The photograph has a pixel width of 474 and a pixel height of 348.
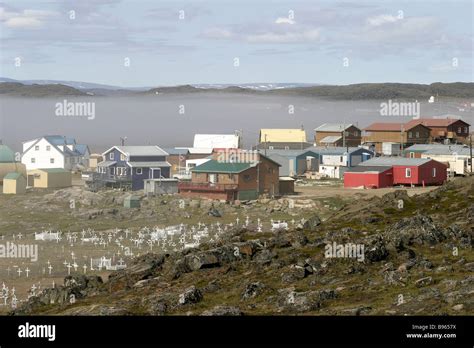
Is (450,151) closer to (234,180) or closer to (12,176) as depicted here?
(234,180)

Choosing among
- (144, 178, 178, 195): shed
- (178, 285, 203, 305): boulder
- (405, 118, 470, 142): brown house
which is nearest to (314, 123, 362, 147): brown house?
(405, 118, 470, 142): brown house

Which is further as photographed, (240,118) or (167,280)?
(240,118)

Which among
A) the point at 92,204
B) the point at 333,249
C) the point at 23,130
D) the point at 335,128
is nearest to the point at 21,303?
the point at 333,249

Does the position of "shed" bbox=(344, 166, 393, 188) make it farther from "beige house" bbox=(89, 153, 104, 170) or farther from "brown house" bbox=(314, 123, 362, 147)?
"brown house" bbox=(314, 123, 362, 147)

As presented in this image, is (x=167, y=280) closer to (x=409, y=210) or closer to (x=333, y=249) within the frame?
(x=333, y=249)
